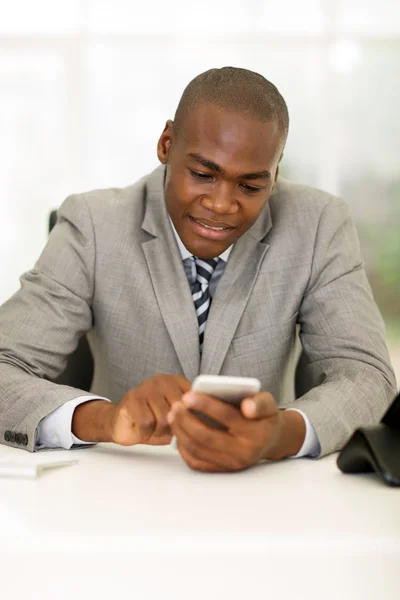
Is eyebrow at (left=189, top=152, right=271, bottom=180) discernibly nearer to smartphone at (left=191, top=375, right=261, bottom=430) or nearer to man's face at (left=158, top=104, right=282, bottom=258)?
man's face at (left=158, top=104, right=282, bottom=258)

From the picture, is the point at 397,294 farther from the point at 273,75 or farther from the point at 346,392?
the point at 346,392

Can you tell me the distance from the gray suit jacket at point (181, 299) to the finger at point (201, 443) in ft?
2.07

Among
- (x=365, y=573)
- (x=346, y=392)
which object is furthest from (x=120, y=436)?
(x=365, y=573)

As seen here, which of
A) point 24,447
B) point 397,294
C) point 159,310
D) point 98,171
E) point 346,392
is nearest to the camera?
point 24,447

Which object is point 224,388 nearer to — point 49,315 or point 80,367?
point 49,315

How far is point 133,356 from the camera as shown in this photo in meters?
2.10

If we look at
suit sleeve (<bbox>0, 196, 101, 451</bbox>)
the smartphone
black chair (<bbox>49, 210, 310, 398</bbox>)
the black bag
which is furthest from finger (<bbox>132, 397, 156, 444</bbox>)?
black chair (<bbox>49, 210, 310, 398</bbox>)

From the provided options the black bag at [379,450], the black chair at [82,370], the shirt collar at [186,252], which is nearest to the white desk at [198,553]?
the black bag at [379,450]

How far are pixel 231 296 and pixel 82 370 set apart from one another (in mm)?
706

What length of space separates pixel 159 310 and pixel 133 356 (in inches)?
5.9

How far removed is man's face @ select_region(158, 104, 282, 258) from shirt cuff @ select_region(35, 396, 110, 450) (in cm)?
55

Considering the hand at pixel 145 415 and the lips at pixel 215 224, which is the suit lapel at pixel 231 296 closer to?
the lips at pixel 215 224

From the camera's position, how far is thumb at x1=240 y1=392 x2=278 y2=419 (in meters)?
1.30

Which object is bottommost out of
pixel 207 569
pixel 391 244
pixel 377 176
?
pixel 391 244
